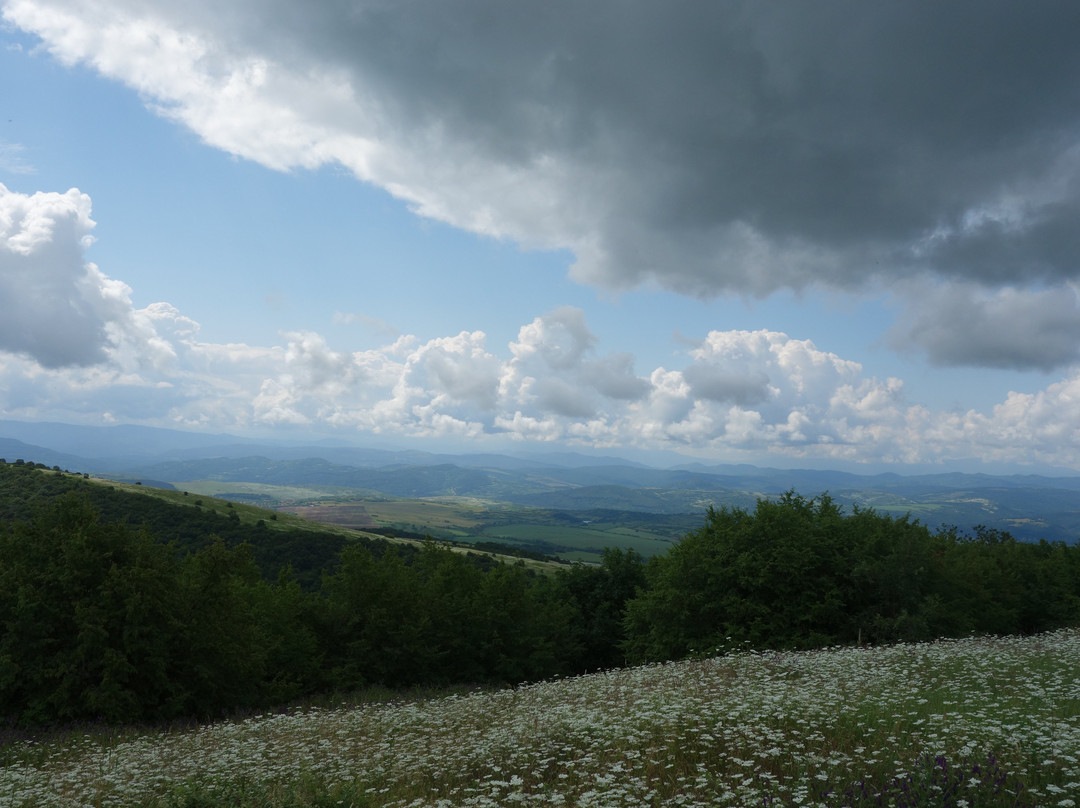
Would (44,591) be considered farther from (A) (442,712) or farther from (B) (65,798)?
(A) (442,712)

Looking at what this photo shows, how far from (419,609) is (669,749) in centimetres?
3196

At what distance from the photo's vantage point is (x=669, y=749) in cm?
929

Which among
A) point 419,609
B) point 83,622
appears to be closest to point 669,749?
point 83,622

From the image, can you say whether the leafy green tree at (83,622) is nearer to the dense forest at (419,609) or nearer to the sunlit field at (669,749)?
the dense forest at (419,609)

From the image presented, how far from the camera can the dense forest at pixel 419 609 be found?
22469mm

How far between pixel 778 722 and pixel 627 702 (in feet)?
11.9

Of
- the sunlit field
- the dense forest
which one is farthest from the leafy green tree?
the sunlit field

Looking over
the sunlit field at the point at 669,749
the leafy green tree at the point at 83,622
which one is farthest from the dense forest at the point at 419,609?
the sunlit field at the point at 669,749

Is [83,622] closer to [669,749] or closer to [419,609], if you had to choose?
[419,609]

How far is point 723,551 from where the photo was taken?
37719 mm

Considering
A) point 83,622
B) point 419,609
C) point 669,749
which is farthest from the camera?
point 419,609

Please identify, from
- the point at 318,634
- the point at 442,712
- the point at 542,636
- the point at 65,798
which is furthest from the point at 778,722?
the point at 542,636

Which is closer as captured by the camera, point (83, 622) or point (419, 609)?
point (83, 622)

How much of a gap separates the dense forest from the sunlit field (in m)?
7.54
